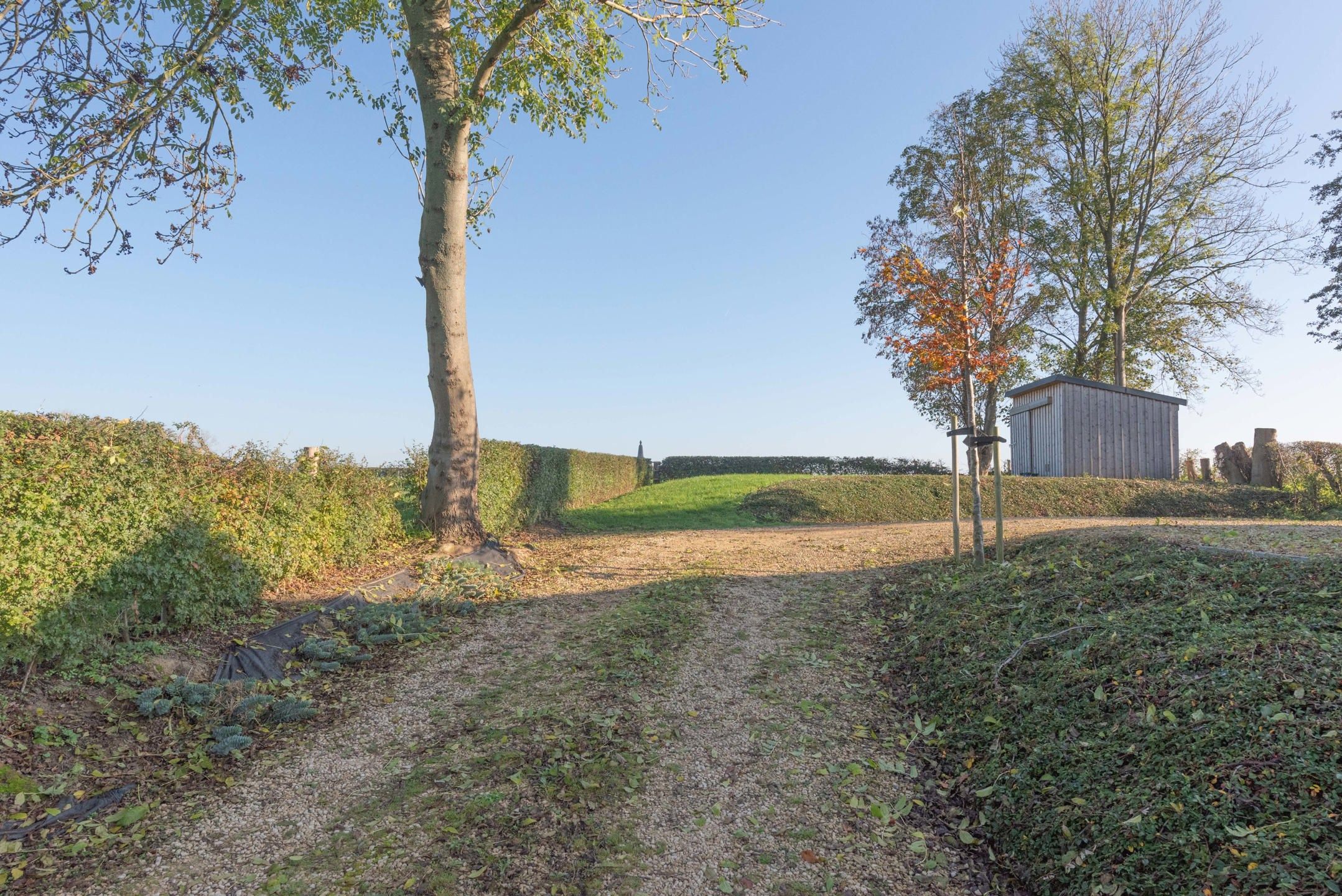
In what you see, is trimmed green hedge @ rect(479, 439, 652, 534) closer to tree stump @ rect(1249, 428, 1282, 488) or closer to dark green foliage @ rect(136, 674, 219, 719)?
dark green foliage @ rect(136, 674, 219, 719)

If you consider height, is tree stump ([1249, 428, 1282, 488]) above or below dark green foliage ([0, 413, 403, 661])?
above

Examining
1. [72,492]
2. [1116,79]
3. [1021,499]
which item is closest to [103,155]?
[72,492]

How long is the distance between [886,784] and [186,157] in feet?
34.0

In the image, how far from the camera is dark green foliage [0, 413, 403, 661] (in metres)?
4.57

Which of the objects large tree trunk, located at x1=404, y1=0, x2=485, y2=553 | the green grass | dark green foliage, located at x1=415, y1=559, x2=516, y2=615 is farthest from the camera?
the green grass

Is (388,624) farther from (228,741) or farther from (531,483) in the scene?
(531,483)

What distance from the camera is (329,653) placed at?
563 cm

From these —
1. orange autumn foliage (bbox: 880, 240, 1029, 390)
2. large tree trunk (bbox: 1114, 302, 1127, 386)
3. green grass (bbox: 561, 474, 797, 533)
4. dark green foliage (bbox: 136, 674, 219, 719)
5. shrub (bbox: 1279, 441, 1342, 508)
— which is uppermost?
large tree trunk (bbox: 1114, 302, 1127, 386)

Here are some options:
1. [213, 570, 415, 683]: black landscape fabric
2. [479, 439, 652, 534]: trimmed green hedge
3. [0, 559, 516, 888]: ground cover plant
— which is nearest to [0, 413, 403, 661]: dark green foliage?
[0, 559, 516, 888]: ground cover plant

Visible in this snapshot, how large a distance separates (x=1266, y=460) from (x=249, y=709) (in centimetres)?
2219

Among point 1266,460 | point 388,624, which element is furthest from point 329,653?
point 1266,460

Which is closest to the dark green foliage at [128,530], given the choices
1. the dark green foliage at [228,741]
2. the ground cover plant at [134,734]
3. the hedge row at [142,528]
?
→ the hedge row at [142,528]

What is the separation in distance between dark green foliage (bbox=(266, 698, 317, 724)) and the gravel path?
227 mm

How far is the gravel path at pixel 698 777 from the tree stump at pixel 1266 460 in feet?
54.9
